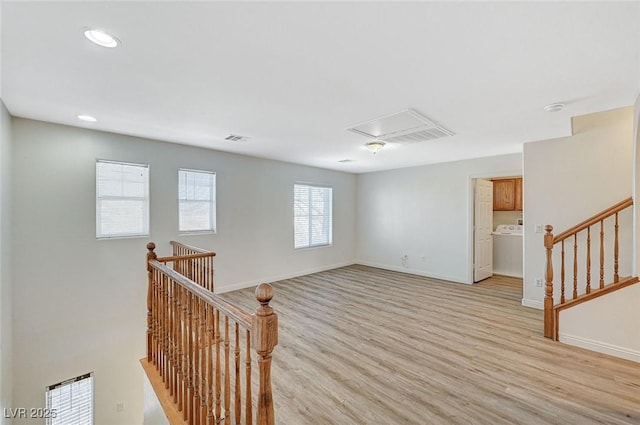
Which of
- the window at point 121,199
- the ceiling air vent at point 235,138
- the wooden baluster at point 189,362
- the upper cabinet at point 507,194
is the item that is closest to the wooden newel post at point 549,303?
the upper cabinet at point 507,194

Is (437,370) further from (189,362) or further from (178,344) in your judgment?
(178,344)

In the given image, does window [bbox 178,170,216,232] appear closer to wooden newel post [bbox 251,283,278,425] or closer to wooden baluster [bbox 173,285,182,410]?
wooden baluster [bbox 173,285,182,410]

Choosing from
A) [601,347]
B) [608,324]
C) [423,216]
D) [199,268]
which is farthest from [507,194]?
[199,268]

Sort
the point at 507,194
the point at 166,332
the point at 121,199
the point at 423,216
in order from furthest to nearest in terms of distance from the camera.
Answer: the point at 507,194 < the point at 423,216 < the point at 121,199 < the point at 166,332

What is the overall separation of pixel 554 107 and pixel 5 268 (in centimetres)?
574

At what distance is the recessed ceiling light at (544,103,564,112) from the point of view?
2.57 metres

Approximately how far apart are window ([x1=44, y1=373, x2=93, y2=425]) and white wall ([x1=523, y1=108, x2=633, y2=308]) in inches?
247

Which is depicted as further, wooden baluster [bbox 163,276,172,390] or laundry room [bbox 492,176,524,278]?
laundry room [bbox 492,176,524,278]

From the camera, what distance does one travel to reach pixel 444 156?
16.5ft

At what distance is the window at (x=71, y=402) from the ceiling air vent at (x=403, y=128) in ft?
15.7

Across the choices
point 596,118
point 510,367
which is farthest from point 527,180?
point 510,367

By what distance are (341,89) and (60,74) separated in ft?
7.18

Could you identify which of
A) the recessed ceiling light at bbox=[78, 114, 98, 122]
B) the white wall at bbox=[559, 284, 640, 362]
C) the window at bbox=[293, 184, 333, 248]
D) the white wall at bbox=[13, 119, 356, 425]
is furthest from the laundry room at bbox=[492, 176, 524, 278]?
the recessed ceiling light at bbox=[78, 114, 98, 122]

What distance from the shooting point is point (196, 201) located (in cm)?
449
